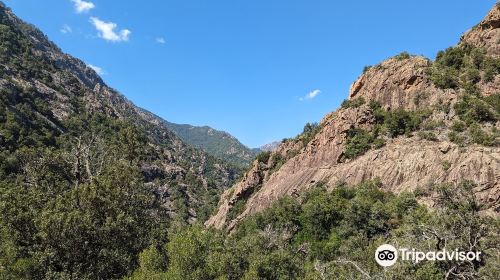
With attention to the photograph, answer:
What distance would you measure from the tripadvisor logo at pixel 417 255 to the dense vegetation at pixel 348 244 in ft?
1.42

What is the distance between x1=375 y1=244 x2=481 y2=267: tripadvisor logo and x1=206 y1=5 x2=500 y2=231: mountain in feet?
114

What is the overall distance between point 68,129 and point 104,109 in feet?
138

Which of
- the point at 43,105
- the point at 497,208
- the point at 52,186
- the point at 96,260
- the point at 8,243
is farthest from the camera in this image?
the point at 43,105

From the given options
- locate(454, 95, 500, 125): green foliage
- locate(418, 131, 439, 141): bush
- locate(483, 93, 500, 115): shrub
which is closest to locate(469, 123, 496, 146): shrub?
locate(454, 95, 500, 125): green foliage

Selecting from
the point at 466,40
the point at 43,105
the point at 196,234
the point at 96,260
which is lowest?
the point at 96,260

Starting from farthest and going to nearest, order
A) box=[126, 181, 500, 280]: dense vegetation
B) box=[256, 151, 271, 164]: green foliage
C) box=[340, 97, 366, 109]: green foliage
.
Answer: box=[256, 151, 271, 164]: green foliage → box=[340, 97, 366, 109]: green foliage → box=[126, 181, 500, 280]: dense vegetation

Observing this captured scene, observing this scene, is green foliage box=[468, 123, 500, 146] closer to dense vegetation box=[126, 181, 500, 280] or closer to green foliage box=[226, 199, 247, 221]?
dense vegetation box=[126, 181, 500, 280]

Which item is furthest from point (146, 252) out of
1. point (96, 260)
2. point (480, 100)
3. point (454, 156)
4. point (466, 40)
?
point (466, 40)

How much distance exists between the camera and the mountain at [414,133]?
60.1m

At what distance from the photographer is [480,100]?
69.1 meters

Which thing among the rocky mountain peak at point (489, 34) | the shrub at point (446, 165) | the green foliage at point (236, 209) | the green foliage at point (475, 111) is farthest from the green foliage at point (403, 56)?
the green foliage at point (236, 209)

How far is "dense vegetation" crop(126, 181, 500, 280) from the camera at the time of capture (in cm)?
2198

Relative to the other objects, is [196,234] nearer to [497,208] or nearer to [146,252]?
[146,252]

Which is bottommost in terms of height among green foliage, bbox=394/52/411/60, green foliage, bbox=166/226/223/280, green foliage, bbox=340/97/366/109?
green foliage, bbox=166/226/223/280
